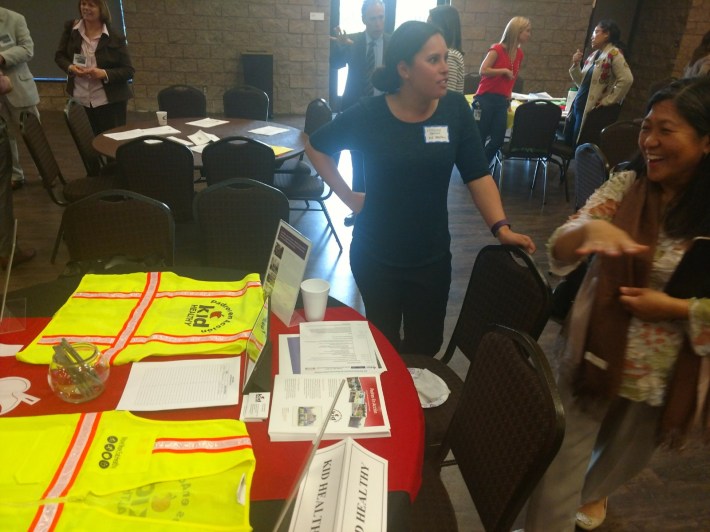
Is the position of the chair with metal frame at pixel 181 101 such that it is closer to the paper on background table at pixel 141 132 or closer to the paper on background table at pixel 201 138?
the paper on background table at pixel 141 132

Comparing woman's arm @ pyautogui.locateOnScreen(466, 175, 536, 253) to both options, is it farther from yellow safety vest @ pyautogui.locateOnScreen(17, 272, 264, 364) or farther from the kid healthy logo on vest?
the kid healthy logo on vest

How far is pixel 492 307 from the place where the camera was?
5.74 ft

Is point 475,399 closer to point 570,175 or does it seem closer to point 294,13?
point 570,175

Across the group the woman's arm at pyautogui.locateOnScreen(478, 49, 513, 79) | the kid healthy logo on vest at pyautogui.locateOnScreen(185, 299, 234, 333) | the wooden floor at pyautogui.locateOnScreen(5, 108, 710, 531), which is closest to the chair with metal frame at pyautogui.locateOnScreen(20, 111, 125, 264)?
the wooden floor at pyautogui.locateOnScreen(5, 108, 710, 531)

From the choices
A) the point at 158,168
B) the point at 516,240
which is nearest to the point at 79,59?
the point at 158,168

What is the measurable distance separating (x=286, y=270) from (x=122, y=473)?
0.67 metres

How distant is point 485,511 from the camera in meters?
1.23

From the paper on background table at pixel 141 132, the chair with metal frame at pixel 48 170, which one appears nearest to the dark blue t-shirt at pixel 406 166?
the chair with metal frame at pixel 48 170

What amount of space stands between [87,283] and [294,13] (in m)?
6.53

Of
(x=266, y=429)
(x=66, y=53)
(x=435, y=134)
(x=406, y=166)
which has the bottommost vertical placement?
(x=266, y=429)

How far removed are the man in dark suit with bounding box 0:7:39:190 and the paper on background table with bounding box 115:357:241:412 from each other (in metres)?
3.81

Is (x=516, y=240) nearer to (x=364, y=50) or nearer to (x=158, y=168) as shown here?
(x=158, y=168)

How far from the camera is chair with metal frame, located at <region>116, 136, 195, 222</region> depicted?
2850 mm

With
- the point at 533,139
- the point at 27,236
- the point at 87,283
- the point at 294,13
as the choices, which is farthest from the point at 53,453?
the point at 294,13
